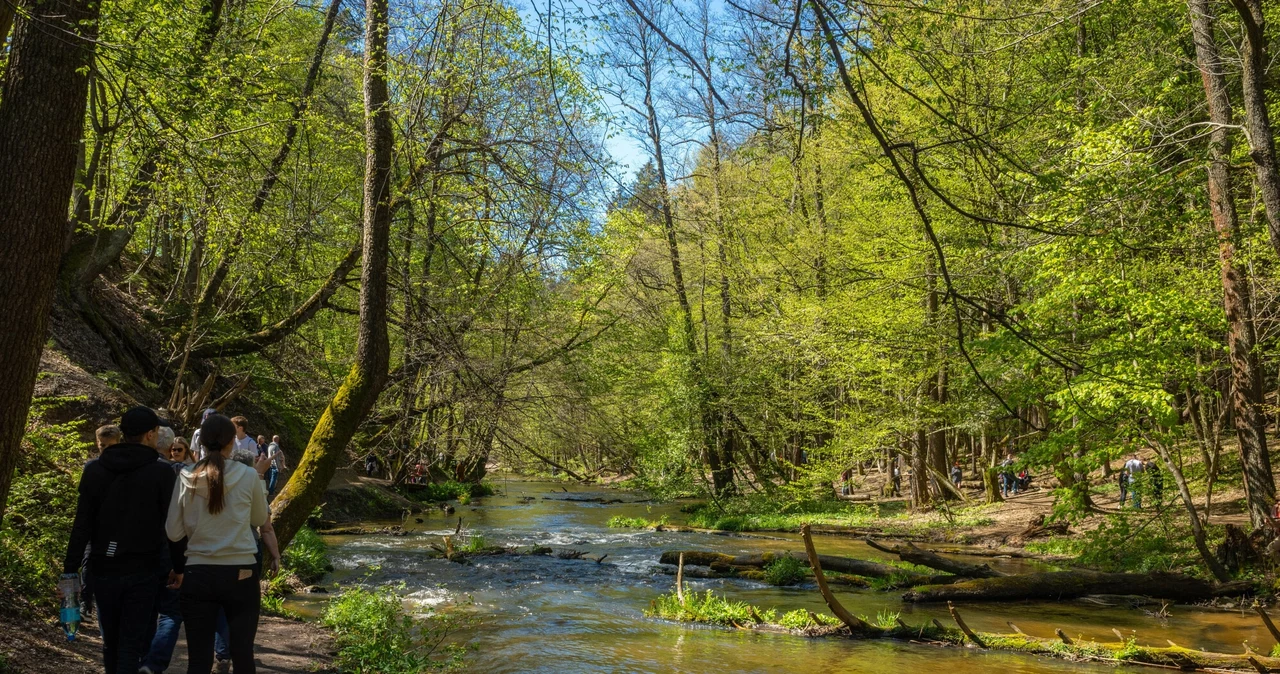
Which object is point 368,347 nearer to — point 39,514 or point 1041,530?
point 39,514

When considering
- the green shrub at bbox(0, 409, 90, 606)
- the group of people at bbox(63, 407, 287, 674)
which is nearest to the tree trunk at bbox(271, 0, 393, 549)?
the green shrub at bbox(0, 409, 90, 606)

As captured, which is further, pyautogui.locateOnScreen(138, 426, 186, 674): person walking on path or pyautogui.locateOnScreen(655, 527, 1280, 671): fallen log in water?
pyautogui.locateOnScreen(655, 527, 1280, 671): fallen log in water

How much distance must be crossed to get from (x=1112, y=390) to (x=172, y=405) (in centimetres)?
1509

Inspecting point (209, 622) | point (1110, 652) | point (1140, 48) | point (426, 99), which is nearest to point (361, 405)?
point (426, 99)

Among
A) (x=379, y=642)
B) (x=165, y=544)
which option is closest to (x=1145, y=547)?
(x=379, y=642)

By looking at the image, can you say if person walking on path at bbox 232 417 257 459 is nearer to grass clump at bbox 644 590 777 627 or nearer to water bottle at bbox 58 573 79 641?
water bottle at bbox 58 573 79 641

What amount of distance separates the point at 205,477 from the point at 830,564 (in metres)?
A: 11.7

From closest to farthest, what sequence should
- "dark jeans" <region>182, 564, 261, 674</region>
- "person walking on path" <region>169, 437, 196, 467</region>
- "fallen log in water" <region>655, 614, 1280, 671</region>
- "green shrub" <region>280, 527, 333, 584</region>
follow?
"dark jeans" <region>182, 564, 261, 674</region>, "person walking on path" <region>169, 437, 196, 467</region>, "fallen log in water" <region>655, 614, 1280, 671</region>, "green shrub" <region>280, 527, 333, 584</region>

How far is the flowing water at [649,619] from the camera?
869cm

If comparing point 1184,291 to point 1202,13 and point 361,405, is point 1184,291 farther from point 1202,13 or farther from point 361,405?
point 361,405

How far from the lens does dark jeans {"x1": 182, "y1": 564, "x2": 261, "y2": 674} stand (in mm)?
4297

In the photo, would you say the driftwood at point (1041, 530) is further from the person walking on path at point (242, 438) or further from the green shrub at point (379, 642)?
the person walking on path at point (242, 438)

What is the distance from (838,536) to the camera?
65.8 feet

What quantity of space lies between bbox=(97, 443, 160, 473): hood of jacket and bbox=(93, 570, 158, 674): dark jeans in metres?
0.62
